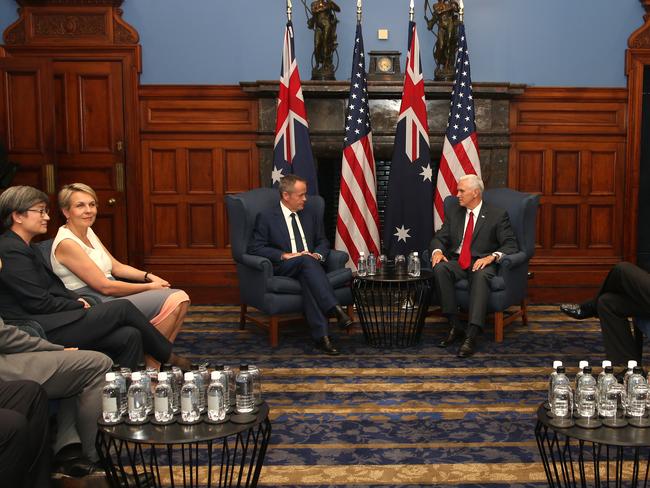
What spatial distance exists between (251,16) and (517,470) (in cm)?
527

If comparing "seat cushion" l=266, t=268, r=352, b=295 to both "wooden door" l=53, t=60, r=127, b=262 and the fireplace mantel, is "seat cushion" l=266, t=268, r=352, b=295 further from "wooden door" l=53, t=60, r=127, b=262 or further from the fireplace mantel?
"wooden door" l=53, t=60, r=127, b=262

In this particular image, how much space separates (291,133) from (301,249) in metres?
1.37

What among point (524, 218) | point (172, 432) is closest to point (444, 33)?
point (524, 218)

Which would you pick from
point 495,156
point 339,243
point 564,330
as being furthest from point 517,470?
point 495,156

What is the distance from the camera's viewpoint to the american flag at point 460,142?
649 cm

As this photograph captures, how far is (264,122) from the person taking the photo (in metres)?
7.09

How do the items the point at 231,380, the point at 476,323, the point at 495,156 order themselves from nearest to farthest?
1. the point at 231,380
2. the point at 476,323
3. the point at 495,156

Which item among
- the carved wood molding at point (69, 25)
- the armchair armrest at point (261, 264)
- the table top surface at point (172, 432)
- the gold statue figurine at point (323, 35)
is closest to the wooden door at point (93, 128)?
the carved wood molding at point (69, 25)

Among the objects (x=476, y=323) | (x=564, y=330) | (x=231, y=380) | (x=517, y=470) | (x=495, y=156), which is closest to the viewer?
(x=231, y=380)

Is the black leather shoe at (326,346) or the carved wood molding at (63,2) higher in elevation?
the carved wood molding at (63,2)

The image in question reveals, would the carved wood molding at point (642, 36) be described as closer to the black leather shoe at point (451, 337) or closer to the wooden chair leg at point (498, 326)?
the wooden chair leg at point (498, 326)

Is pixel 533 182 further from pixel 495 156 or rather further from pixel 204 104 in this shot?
pixel 204 104

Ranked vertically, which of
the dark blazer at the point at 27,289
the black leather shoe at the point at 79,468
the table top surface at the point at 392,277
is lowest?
the black leather shoe at the point at 79,468

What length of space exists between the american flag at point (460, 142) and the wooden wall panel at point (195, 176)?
1.83m
